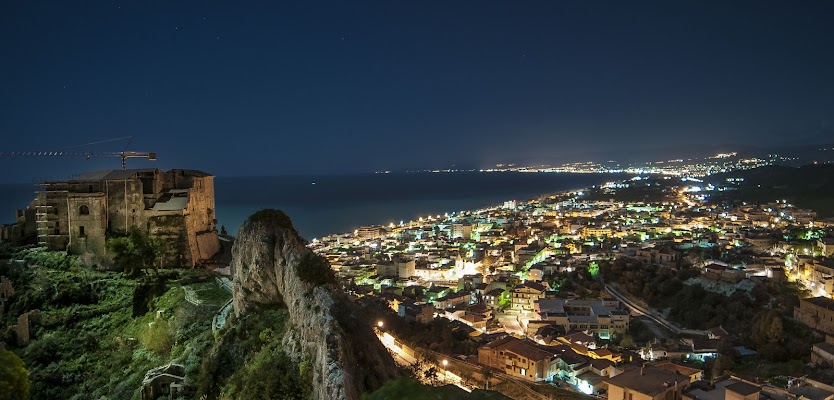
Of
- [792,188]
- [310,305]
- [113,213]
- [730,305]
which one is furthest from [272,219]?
[792,188]

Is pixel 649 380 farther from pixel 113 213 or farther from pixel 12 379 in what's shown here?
pixel 113 213

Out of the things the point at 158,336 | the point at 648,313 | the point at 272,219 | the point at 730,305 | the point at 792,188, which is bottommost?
the point at 648,313

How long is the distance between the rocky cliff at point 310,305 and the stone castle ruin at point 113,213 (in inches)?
288

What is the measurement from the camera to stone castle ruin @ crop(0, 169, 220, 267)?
17.7 metres

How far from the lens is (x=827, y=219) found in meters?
56.5

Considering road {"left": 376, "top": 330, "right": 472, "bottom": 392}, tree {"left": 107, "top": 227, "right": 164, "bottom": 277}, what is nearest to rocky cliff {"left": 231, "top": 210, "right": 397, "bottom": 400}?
road {"left": 376, "top": 330, "right": 472, "bottom": 392}

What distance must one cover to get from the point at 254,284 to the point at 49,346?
6.93 metres

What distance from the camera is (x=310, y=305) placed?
8.99 metres

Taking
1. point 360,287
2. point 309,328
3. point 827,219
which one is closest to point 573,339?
point 360,287

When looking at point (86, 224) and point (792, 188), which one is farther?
point (792, 188)

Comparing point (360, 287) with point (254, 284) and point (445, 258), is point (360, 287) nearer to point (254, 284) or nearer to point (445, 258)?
point (445, 258)

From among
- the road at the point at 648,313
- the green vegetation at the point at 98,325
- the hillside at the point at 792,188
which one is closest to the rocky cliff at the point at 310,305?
the green vegetation at the point at 98,325

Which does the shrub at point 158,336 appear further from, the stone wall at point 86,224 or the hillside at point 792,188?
the hillside at point 792,188

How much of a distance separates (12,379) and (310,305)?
6087 millimetres
